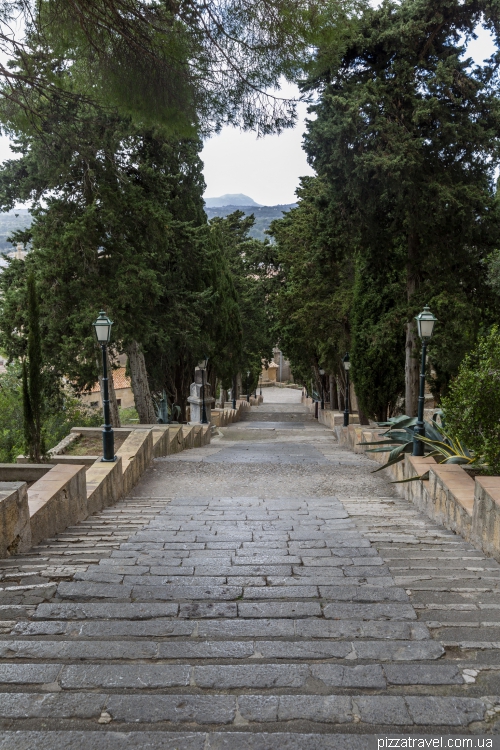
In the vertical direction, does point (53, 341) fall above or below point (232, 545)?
above

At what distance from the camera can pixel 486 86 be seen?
1330cm

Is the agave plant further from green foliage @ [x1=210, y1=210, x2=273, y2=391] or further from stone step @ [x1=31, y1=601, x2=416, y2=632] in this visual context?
green foliage @ [x1=210, y1=210, x2=273, y2=391]

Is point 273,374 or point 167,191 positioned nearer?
point 167,191

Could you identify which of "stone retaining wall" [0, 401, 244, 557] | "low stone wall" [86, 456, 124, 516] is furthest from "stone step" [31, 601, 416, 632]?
"low stone wall" [86, 456, 124, 516]

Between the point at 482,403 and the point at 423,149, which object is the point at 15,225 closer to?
the point at 423,149

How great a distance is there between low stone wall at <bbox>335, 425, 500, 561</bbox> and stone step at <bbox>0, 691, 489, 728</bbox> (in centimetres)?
234

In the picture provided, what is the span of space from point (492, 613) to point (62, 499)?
3719mm

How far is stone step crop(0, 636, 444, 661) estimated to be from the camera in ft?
9.04

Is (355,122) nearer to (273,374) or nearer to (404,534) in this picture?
(404,534)

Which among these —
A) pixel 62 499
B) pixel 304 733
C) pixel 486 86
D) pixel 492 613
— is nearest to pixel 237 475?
pixel 62 499

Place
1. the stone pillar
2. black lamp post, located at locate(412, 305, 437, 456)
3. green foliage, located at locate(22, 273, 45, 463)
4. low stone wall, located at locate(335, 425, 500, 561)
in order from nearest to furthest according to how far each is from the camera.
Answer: low stone wall, located at locate(335, 425, 500, 561) < green foliage, located at locate(22, 273, 45, 463) < black lamp post, located at locate(412, 305, 437, 456) < the stone pillar

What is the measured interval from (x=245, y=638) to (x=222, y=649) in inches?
7.3

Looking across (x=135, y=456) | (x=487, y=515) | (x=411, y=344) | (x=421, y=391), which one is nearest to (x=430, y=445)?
(x=421, y=391)

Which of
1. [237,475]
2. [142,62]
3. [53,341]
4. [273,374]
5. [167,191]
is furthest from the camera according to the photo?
[273,374]
